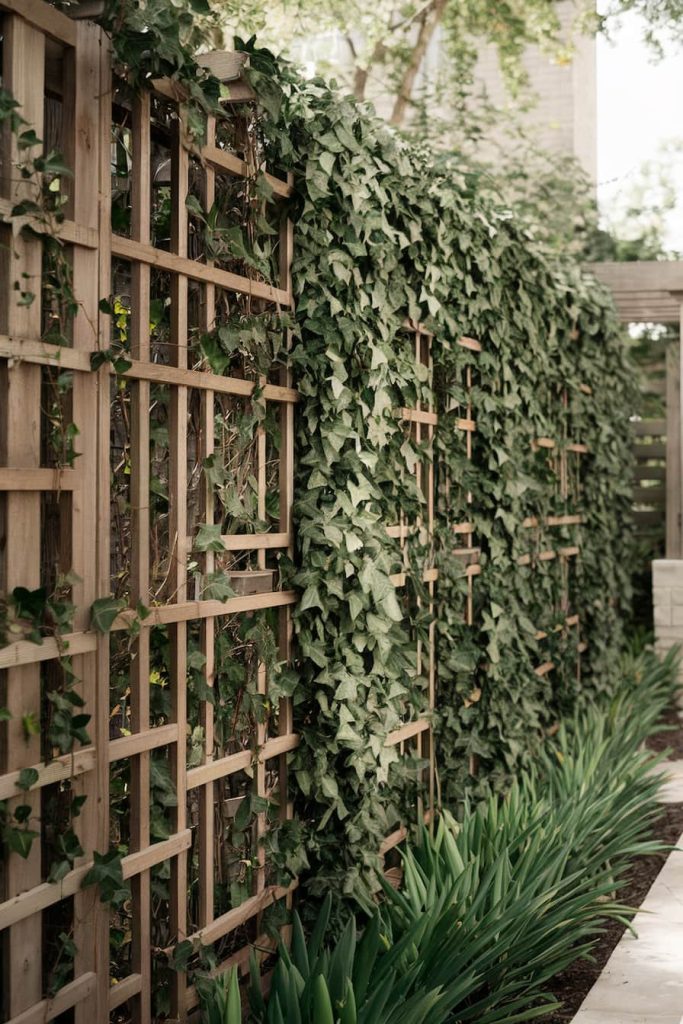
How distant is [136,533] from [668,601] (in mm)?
6135

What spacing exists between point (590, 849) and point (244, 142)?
2.79 meters

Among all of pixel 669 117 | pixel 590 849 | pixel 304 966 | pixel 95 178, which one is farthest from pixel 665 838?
pixel 669 117

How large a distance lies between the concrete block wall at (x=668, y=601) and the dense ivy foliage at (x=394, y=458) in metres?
2.15

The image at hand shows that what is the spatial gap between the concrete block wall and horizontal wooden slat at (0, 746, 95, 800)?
6.23 meters

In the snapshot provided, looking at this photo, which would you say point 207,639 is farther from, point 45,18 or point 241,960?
point 45,18

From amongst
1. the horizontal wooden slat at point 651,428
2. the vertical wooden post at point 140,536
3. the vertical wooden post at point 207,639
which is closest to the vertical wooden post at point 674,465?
the horizontal wooden slat at point 651,428

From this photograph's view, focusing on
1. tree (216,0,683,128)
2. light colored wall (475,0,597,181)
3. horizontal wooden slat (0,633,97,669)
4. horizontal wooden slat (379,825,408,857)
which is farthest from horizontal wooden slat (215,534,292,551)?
light colored wall (475,0,597,181)

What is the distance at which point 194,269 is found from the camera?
2.82 metres

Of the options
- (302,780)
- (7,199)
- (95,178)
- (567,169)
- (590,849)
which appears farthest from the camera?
(567,169)

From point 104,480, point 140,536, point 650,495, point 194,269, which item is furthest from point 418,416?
point 650,495

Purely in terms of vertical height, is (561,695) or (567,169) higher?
(567,169)

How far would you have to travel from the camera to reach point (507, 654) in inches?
198

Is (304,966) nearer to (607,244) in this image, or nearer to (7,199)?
(7,199)

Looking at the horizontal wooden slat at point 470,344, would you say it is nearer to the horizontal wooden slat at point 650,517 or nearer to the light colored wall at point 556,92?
the horizontal wooden slat at point 650,517
